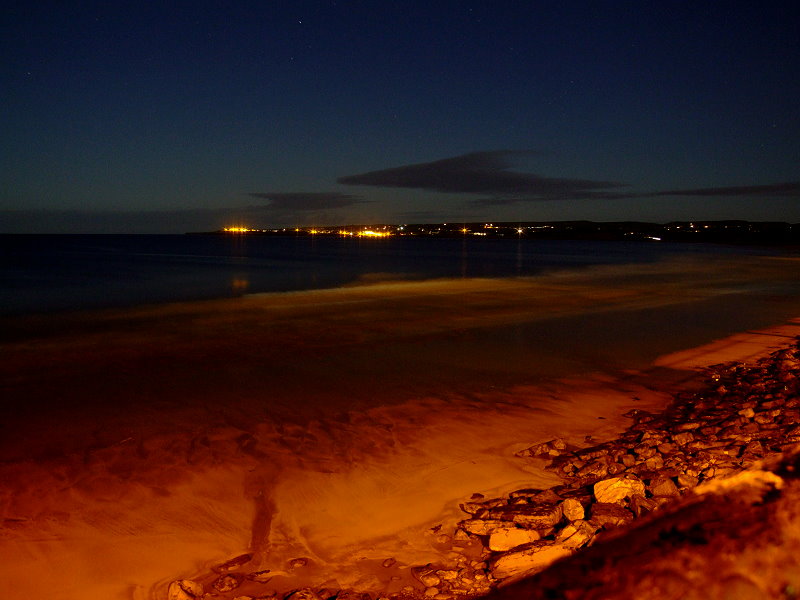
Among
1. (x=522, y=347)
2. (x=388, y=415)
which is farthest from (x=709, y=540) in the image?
(x=522, y=347)

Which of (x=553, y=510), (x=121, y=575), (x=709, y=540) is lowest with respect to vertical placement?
(x=121, y=575)

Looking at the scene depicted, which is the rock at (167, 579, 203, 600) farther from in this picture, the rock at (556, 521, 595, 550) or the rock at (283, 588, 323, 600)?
the rock at (556, 521, 595, 550)

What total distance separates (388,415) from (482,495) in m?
2.75

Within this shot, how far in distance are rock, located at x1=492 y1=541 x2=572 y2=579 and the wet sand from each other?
0.62m

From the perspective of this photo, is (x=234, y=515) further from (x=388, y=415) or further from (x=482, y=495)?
(x=388, y=415)

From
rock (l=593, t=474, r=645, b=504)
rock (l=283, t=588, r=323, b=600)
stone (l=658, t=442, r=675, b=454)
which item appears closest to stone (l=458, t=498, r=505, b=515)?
rock (l=593, t=474, r=645, b=504)

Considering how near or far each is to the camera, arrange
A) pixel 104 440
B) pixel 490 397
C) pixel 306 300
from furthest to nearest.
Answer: pixel 306 300 → pixel 490 397 → pixel 104 440

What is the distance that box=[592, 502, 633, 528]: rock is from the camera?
4.05m

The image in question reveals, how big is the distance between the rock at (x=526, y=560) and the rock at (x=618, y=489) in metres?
0.78

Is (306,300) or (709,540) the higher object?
(709,540)

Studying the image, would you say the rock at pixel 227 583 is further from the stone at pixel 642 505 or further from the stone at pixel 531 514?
the stone at pixel 642 505

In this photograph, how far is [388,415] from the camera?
7.71m

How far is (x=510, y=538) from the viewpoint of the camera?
407 centimetres

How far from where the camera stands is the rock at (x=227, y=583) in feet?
12.7
